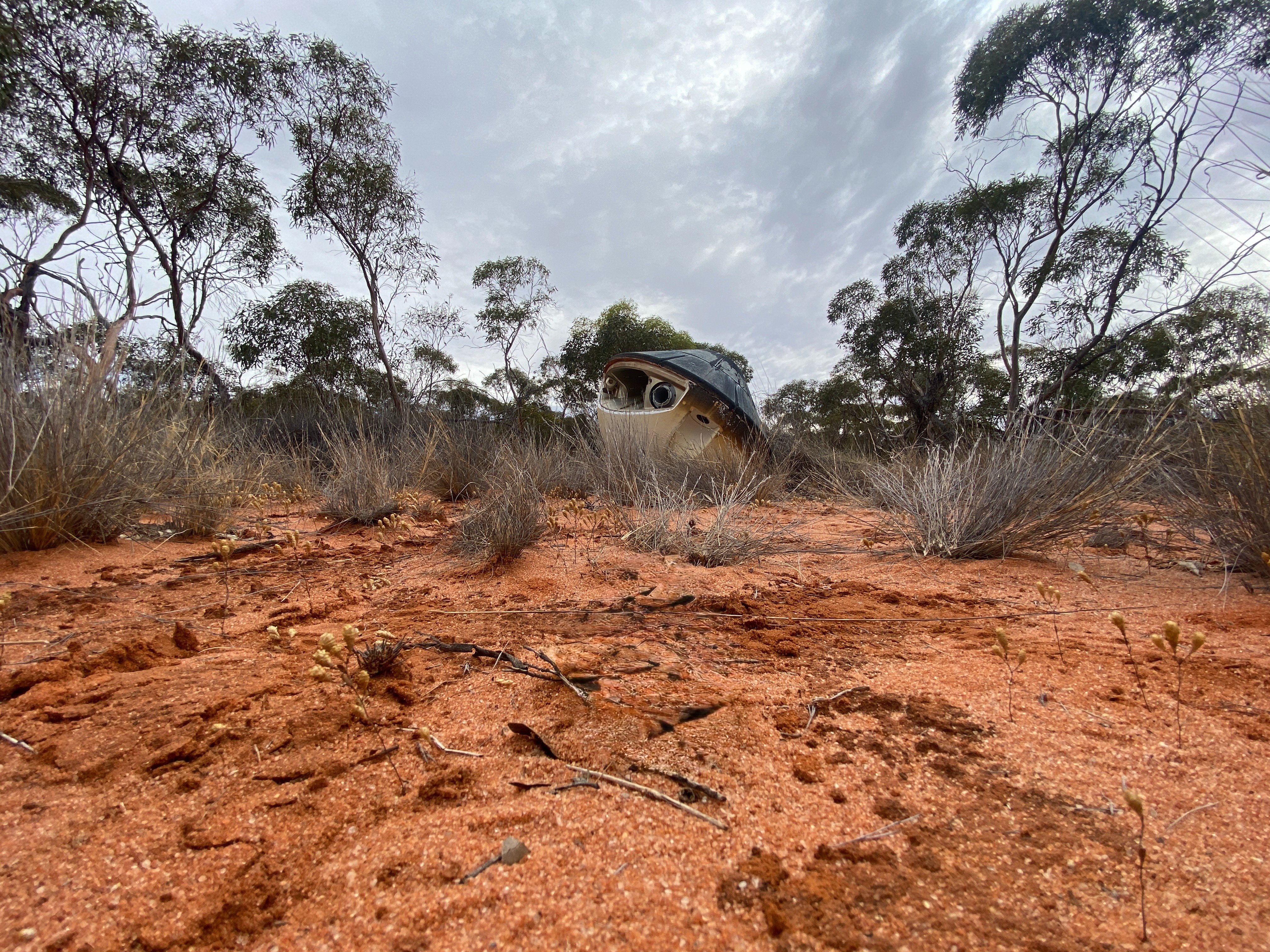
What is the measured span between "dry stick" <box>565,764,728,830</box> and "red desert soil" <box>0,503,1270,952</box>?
1 centimetres

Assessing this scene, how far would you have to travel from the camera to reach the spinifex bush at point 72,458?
2.08 meters

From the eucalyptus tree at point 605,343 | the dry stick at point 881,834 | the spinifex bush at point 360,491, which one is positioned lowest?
the dry stick at point 881,834

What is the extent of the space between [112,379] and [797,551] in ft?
12.8

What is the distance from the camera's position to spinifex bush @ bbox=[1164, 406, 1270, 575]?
200cm

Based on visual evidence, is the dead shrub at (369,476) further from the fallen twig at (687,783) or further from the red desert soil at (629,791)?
the fallen twig at (687,783)

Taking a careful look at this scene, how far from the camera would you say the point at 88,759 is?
855mm

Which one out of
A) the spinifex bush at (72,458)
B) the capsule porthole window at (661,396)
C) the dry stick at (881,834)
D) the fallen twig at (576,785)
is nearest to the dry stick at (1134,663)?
the dry stick at (881,834)

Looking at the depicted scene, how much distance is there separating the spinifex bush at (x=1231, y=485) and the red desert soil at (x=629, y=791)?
0.63 m

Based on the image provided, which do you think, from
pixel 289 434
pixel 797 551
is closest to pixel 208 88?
pixel 289 434

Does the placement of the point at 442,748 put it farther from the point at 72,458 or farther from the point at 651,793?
the point at 72,458

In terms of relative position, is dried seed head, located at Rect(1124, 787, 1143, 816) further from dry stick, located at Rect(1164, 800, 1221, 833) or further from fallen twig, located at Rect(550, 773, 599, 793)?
fallen twig, located at Rect(550, 773, 599, 793)

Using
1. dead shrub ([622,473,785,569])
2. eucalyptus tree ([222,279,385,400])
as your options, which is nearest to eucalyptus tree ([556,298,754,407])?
eucalyptus tree ([222,279,385,400])

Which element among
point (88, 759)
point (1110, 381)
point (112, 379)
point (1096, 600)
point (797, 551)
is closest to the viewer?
point (88, 759)

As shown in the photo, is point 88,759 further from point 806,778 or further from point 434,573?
point 434,573
